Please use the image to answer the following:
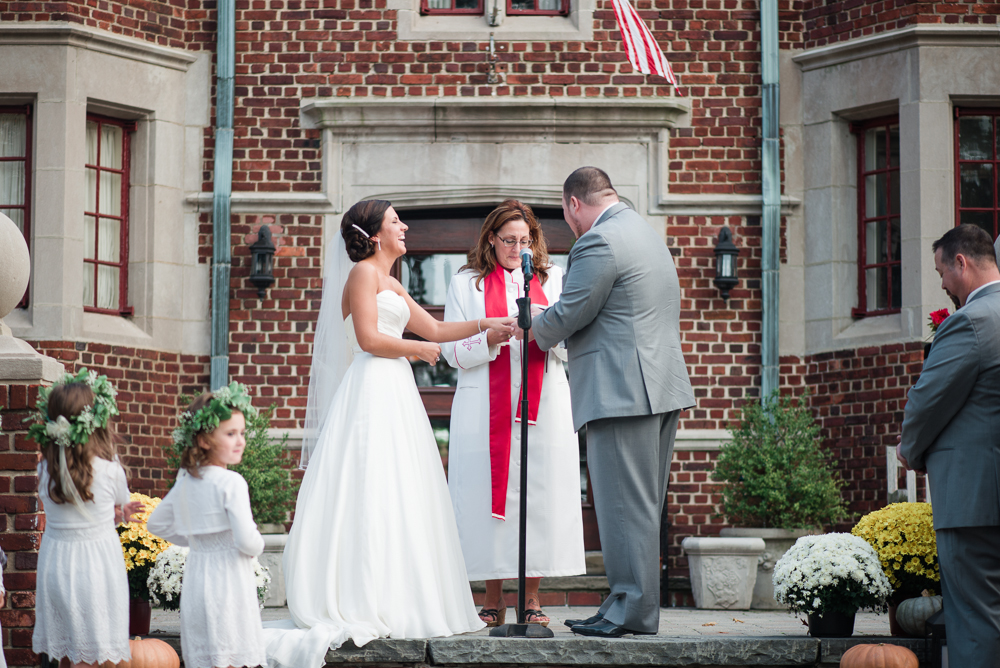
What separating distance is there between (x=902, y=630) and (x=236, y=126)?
658cm

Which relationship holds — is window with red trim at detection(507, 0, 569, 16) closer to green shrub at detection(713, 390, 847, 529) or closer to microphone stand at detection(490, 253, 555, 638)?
green shrub at detection(713, 390, 847, 529)

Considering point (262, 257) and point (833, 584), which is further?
point (262, 257)

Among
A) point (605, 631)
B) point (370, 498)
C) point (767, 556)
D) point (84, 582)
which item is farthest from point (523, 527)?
point (767, 556)

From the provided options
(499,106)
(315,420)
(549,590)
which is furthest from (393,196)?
(315,420)

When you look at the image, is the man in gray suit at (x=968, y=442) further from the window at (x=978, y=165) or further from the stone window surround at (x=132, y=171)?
the stone window surround at (x=132, y=171)

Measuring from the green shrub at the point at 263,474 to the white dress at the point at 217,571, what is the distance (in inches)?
160

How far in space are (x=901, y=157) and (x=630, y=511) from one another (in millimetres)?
5379

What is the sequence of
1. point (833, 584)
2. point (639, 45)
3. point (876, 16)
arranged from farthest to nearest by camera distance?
point (876, 16) < point (639, 45) < point (833, 584)

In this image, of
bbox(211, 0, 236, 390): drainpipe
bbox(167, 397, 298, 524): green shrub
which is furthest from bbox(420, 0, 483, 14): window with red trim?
bbox(167, 397, 298, 524): green shrub

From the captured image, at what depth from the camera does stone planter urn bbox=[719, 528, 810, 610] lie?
8.74 m

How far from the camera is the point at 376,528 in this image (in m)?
5.46

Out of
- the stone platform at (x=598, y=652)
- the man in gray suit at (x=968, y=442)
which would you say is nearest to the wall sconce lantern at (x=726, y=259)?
the stone platform at (x=598, y=652)

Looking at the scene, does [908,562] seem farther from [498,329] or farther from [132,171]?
[132,171]

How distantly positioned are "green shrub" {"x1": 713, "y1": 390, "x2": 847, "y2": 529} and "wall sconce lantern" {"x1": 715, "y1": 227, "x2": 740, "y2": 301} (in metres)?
0.98
